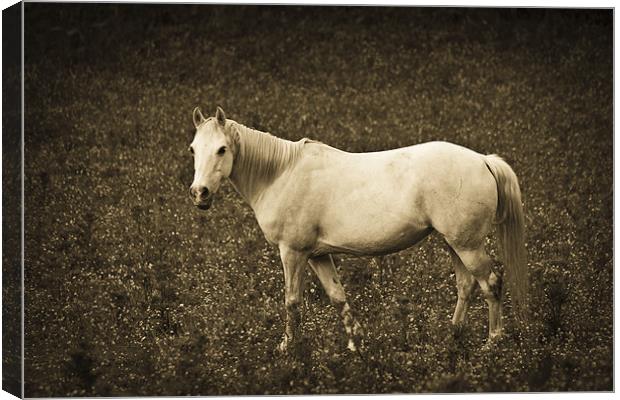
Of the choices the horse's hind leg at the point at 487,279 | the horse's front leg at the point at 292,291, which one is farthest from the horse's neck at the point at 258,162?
the horse's hind leg at the point at 487,279

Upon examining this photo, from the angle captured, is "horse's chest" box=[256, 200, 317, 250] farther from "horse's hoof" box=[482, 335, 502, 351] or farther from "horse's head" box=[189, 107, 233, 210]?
"horse's hoof" box=[482, 335, 502, 351]

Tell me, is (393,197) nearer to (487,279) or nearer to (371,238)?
(371,238)

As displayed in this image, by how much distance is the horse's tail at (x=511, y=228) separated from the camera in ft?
30.9

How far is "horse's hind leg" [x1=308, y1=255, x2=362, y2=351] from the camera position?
380 inches

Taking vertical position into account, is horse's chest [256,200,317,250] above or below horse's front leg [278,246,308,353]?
above

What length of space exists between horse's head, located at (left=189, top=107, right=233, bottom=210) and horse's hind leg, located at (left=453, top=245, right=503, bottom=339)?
2.01 meters

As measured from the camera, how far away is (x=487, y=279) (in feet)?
31.2

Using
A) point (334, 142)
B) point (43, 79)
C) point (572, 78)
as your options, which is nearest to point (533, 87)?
point (572, 78)

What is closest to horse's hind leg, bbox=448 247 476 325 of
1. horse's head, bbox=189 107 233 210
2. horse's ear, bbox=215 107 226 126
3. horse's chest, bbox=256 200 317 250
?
horse's chest, bbox=256 200 317 250

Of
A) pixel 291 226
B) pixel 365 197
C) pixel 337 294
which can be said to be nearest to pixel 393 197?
pixel 365 197

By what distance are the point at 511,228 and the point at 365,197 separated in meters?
1.25

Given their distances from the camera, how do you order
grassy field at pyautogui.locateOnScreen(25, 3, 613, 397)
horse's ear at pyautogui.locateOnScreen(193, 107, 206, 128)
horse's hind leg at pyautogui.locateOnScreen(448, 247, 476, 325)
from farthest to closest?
horse's hind leg at pyautogui.locateOnScreen(448, 247, 476, 325) < grassy field at pyautogui.locateOnScreen(25, 3, 613, 397) < horse's ear at pyautogui.locateOnScreen(193, 107, 206, 128)

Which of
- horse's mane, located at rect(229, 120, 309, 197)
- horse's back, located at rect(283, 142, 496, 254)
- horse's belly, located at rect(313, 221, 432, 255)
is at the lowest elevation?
horse's belly, located at rect(313, 221, 432, 255)

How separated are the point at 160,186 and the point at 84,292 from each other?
2.11 metres
